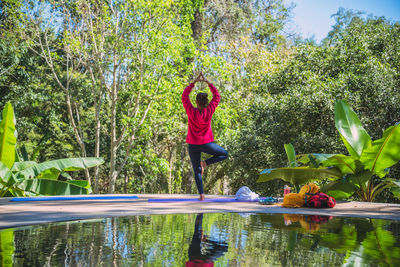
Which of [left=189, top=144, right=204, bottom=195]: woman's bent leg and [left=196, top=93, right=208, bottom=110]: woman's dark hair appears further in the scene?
[left=189, top=144, right=204, bottom=195]: woman's bent leg

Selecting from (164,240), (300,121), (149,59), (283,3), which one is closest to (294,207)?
(164,240)

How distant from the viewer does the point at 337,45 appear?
38.3ft

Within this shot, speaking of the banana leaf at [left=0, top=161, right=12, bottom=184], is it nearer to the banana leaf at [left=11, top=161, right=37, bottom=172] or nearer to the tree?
the banana leaf at [left=11, top=161, right=37, bottom=172]

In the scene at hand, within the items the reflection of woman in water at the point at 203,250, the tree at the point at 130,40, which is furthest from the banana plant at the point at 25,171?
the tree at the point at 130,40

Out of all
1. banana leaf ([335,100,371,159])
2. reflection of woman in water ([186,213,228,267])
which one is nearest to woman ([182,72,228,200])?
banana leaf ([335,100,371,159])

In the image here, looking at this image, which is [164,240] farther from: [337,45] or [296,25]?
[296,25]

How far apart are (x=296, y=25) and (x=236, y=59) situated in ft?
19.9

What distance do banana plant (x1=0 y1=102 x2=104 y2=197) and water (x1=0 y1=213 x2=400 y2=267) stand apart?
4.42 m

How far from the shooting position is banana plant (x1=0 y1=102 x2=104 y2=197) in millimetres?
7137

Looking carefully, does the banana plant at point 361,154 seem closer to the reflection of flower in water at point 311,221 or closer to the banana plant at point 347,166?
the banana plant at point 347,166

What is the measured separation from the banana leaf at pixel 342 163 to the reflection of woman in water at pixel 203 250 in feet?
14.0

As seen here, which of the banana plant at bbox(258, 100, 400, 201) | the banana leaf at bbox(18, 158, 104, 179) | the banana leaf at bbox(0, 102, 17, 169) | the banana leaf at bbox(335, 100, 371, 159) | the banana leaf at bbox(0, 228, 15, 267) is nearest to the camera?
the banana leaf at bbox(0, 228, 15, 267)

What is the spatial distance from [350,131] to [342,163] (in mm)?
722

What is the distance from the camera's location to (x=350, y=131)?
707 centimetres
